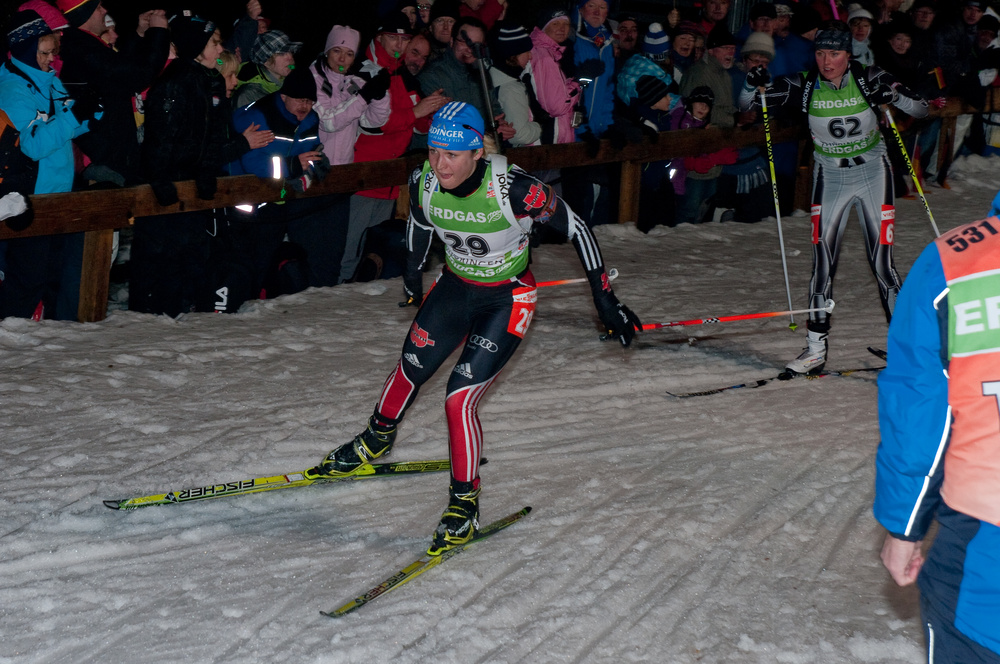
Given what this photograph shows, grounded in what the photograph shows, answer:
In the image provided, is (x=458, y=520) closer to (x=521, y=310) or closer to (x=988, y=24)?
(x=521, y=310)

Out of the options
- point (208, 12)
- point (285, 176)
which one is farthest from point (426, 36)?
point (208, 12)

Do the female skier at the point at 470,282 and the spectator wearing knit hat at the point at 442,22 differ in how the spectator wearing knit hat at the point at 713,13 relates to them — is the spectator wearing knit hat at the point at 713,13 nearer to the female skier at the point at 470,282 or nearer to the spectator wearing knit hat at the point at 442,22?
the spectator wearing knit hat at the point at 442,22

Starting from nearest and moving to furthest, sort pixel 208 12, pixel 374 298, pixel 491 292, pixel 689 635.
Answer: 1. pixel 689 635
2. pixel 491 292
3. pixel 374 298
4. pixel 208 12

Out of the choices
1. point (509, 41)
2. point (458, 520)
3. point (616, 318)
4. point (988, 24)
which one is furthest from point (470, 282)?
point (988, 24)

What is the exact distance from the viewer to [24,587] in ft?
13.4

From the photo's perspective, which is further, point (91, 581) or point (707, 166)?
point (707, 166)

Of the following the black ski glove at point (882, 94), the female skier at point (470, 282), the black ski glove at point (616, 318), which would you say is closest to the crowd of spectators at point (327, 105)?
the black ski glove at point (882, 94)

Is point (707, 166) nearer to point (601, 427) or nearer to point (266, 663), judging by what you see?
point (601, 427)

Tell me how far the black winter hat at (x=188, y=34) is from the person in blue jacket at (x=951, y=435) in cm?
594

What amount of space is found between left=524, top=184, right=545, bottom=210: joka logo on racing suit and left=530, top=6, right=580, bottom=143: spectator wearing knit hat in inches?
189

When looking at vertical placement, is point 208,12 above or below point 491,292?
above

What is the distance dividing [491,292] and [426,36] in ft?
15.5

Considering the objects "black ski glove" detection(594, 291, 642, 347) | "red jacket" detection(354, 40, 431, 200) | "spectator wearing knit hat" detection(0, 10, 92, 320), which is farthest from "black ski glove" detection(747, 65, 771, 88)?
"spectator wearing knit hat" detection(0, 10, 92, 320)

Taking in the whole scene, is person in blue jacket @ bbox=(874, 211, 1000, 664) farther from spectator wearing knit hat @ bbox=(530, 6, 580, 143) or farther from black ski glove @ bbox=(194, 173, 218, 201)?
spectator wearing knit hat @ bbox=(530, 6, 580, 143)
